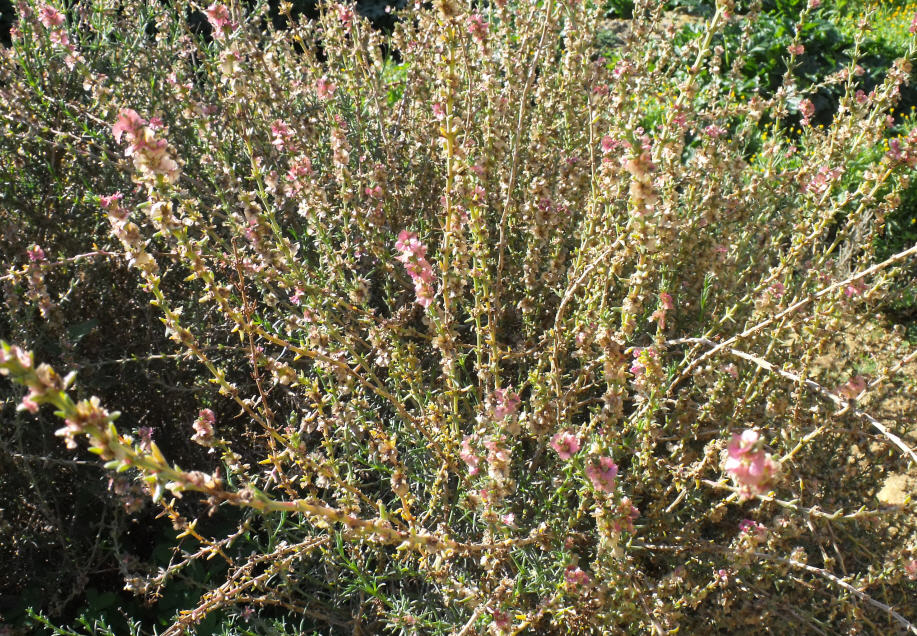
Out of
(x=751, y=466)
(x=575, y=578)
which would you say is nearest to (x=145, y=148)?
(x=751, y=466)

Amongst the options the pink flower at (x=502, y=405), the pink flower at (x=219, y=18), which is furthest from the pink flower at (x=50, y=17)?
the pink flower at (x=502, y=405)

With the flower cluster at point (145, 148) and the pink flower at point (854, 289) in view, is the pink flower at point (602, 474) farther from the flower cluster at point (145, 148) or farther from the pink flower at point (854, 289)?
the flower cluster at point (145, 148)

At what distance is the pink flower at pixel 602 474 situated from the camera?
1278 mm

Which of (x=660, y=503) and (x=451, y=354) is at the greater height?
(x=451, y=354)

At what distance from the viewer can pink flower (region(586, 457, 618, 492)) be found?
1.28 m

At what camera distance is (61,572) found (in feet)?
6.69

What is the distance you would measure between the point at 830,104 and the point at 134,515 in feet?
16.9

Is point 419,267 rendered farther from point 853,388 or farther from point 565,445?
point 853,388

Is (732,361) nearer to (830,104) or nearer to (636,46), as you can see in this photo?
(636,46)

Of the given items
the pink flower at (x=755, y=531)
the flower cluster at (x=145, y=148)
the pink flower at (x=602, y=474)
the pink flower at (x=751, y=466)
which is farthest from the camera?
the pink flower at (x=755, y=531)

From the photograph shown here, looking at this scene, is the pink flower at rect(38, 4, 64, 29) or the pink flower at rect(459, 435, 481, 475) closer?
the pink flower at rect(459, 435, 481, 475)

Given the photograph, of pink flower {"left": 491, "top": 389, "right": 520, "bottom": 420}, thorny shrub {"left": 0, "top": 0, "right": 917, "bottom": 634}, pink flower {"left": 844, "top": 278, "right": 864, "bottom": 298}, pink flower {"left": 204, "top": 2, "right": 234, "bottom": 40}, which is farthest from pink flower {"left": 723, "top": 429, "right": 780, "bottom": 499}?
pink flower {"left": 204, "top": 2, "right": 234, "bottom": 40}

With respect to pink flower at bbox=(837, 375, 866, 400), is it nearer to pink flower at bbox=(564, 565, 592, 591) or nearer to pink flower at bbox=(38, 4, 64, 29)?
pink flower at bbox=(564, 565, 592, 591)

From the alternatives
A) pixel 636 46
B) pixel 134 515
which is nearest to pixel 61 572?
pixel 134 515
